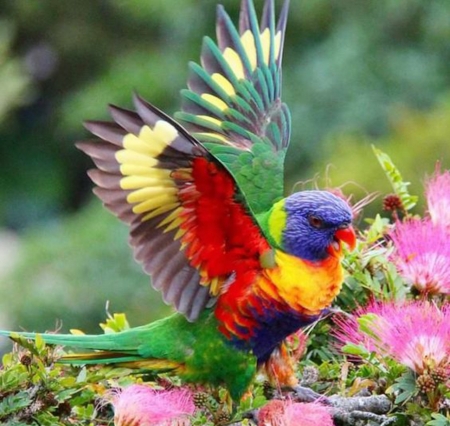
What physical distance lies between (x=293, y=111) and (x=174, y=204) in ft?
24.2

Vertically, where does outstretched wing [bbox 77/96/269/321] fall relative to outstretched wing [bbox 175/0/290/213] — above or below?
below

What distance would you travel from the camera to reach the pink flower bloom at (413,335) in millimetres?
2146

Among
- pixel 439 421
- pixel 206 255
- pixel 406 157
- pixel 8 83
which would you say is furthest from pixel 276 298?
pixel 8 83

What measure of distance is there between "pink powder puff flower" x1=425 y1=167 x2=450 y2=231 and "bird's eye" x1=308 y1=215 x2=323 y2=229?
0.31 meters

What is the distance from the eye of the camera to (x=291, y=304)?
2582 mm

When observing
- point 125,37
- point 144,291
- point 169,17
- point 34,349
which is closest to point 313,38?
point 169,17

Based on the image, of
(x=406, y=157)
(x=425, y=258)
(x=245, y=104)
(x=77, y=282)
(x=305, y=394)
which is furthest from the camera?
(x=77, y=282)

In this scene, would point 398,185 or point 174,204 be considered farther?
point 398,185

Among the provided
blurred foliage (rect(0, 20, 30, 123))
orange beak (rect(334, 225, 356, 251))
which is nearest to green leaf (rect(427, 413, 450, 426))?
orange beak (rect(334, 225, 356, 251))

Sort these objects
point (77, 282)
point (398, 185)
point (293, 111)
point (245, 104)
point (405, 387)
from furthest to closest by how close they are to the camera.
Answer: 1. point (293, 111)
2. point (77, 282)
3. point (245, 104)
4. point (398, 185)
5. point (405, 387)

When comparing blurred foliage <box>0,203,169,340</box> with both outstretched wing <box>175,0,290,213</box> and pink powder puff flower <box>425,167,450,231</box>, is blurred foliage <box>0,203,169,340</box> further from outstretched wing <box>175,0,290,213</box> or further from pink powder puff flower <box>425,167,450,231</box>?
pink powder puff flower <box>425,167,450,231</box>

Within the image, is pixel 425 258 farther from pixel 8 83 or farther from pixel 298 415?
pixel 8 83

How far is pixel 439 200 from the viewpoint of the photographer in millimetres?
2729

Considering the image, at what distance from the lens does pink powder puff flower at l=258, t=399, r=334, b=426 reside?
6.97ft
